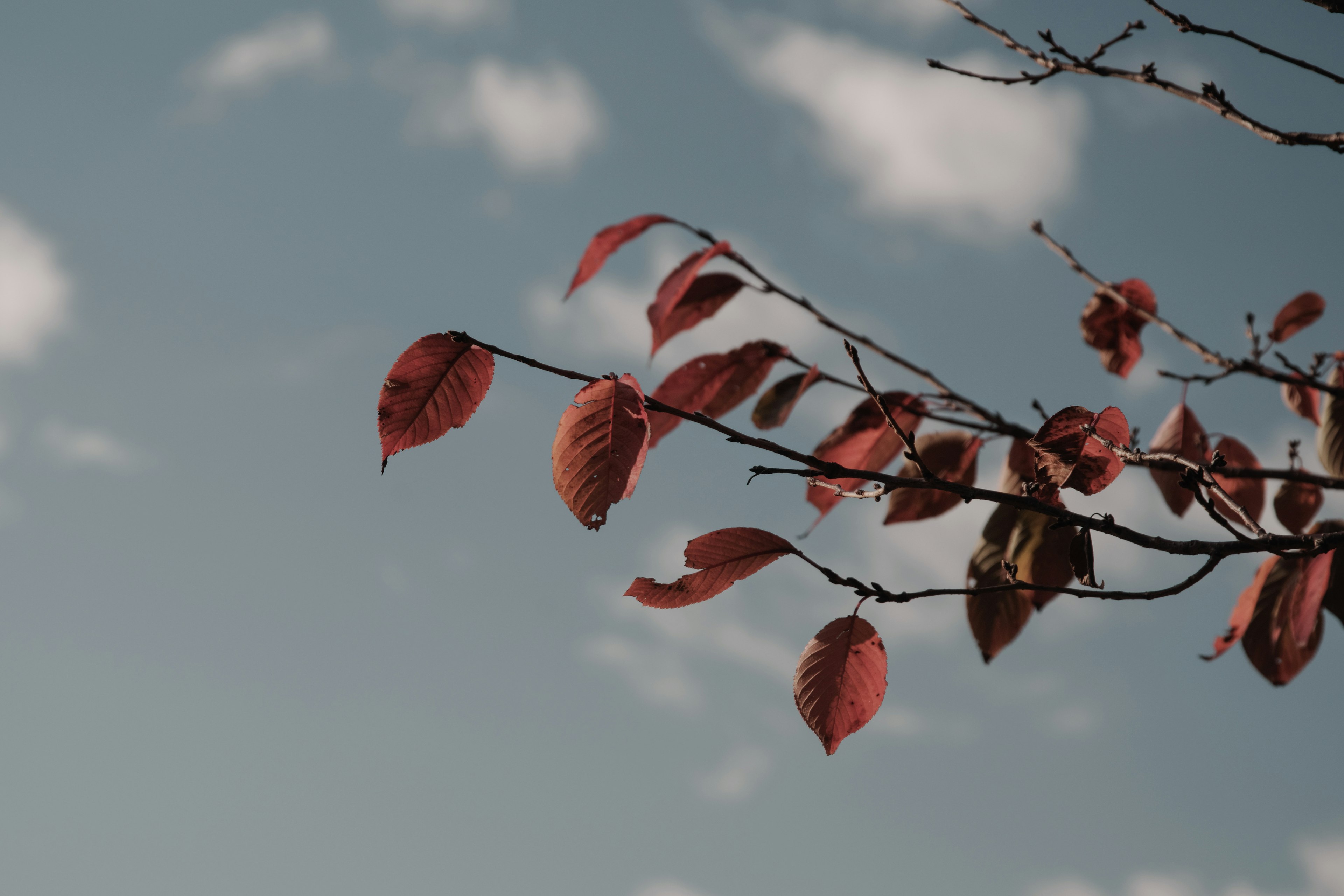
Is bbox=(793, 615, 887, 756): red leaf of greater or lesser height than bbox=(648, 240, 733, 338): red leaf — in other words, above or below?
below

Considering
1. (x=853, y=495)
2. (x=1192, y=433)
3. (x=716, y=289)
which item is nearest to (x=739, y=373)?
(x=716, y=289)

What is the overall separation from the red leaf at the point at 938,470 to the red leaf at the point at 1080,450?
0.54 m

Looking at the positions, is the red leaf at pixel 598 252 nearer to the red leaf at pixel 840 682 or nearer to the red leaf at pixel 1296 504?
the red leaf at pixel 840 682

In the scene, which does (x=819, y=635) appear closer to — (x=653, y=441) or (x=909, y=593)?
(x=909, y=593)

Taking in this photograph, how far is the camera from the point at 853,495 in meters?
0.91

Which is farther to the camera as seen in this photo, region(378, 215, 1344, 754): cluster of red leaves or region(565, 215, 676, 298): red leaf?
region(565, 215, 676, 298): red leaf

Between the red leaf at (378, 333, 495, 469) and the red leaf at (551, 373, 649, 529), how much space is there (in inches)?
4.6

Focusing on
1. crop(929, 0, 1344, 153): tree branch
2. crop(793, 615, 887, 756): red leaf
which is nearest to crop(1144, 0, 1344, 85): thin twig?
crop(929, 0, 1344, 153): tree branch

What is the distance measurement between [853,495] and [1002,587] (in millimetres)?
185

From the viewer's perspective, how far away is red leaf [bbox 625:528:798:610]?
3.39ft

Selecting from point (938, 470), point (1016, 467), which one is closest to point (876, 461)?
point (938, 470)

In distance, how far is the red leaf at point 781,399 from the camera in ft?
5.41

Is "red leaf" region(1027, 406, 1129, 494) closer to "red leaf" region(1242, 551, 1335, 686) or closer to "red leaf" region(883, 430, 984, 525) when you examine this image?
A: "red leaf" region(883, 430, 984, 525)

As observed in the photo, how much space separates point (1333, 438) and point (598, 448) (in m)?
1.63
